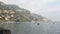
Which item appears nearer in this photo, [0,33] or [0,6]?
[0,33]

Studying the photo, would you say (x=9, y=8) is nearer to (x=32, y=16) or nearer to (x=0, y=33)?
(x=32, y=16)

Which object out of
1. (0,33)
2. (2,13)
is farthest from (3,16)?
(0,33)

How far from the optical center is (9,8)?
37.2 ft

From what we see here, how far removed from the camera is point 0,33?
495cm

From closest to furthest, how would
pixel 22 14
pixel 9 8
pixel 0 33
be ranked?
1. pixel 0 33
2. pixel 9 8
3. pixel 22 14

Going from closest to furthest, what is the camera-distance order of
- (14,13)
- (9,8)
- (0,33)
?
(0,33) < (9,8) < (14,13)

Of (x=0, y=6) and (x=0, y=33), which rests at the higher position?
(x=0, y=6)

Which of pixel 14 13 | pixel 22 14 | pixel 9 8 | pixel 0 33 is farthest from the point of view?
pixel 14 13

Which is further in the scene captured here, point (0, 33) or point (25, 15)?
point (25, 15)

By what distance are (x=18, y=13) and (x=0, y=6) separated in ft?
5.40

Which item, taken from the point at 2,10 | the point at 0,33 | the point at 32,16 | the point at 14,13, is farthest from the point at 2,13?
the point at 0,33

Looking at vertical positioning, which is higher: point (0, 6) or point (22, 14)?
point (0, 6)

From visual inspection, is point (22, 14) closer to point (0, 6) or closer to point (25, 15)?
point (25, 15)

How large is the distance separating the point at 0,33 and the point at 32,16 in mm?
7280
